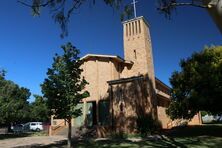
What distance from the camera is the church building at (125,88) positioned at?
85.4 feet

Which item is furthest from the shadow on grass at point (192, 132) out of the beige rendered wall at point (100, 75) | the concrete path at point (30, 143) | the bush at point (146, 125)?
the concrete path at point (30, 143)

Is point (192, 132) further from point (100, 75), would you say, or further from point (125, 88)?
point (100, 75)

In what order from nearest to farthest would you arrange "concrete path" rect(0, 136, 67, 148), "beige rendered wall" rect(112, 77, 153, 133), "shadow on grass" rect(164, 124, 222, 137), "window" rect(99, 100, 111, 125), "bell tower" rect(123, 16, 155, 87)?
"concrete path" rect(0, 136, 67, 148) → "shadow on grass" rect(164, 124, 222, 137) → "beige rendered wall" rect(112, 77, 153, 133) → "window" rect(99, 100, 111, 125) → "bell tower" rect(123, 16, 155, 87)

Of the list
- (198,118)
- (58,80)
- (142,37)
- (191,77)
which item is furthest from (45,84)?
(198,118)

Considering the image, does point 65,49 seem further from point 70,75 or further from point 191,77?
point 191,77

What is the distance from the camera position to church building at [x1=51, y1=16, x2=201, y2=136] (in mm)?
26016

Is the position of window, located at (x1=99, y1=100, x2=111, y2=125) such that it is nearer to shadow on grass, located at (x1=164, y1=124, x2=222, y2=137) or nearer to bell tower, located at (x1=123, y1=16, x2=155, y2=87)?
bell tower, located at (x1=123, y1=16, x2=155, y2=87)

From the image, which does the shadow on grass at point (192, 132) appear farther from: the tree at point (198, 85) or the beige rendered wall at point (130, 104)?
the beige rendered wall at point (130, 104)

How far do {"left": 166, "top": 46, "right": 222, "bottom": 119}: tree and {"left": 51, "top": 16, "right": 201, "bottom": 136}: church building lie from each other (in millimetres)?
3109

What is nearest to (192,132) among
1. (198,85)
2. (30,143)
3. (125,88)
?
(198,85)

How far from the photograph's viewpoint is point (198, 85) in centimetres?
2161

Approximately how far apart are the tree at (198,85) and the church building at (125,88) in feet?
10.2

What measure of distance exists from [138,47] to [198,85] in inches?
383

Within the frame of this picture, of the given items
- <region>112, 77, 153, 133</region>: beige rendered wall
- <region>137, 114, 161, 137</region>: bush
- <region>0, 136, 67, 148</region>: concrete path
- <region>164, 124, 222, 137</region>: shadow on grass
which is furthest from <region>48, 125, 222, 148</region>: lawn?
<region>112, 77, 153, 133</region>: beige rendered wall
